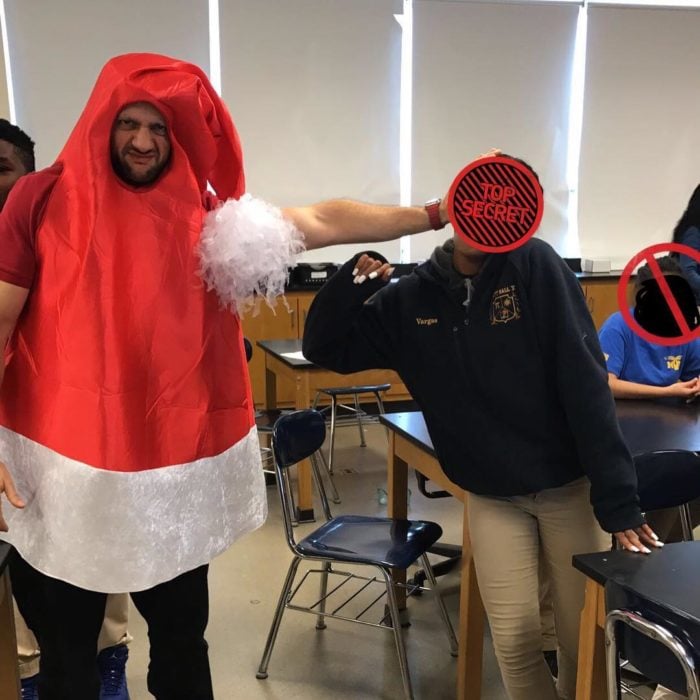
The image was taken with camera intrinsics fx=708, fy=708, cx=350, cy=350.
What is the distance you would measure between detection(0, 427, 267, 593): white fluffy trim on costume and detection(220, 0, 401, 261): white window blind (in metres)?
3.87

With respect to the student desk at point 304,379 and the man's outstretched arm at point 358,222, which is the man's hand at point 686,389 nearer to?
the student desk at point 304,379

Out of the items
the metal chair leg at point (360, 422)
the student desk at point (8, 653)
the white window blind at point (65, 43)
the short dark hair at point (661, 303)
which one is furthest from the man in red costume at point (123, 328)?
the white window blind at point (65, 43)

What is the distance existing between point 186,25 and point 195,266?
159 inches

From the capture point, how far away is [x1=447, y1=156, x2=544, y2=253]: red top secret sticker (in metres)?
1.02

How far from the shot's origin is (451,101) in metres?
5.18

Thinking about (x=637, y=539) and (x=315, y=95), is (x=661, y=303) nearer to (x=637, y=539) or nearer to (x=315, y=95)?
(x=637, y=539)

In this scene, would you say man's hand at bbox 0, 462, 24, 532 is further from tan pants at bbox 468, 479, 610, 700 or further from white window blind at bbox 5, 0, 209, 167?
white window blind at bbox 5, 0, 209, 167

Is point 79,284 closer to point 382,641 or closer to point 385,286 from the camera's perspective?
point 385,286

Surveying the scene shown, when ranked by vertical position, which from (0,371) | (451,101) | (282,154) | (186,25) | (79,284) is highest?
(186,25)

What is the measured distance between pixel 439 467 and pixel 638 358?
924 millimetres

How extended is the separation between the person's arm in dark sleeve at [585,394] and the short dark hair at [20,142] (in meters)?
1.24

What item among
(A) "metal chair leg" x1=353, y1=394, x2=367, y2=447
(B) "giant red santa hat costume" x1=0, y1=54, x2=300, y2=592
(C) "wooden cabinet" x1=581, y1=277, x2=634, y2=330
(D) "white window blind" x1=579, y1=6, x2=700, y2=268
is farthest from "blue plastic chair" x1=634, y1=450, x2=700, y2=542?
(D) "white window blind" x1=579, y1=6, x2=700, y2=268

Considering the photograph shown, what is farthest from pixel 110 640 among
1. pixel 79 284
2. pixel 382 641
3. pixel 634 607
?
pixel 634 607

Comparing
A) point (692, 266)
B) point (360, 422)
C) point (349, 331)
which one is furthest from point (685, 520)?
point (360, 422)
